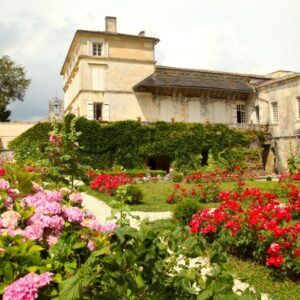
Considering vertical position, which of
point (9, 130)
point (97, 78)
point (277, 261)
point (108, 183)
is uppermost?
point (97, 78)

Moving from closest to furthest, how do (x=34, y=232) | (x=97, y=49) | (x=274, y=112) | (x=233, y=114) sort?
(x=34, y=232) → (x=97, y=49) → (x=274, y=112) → (x=233, y=114)

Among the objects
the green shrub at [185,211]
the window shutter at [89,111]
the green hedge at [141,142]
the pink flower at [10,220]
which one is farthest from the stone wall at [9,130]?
the pink flower at [10,220]

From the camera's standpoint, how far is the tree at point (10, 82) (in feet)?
141

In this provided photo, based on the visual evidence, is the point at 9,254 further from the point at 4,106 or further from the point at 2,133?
the point at 4,106

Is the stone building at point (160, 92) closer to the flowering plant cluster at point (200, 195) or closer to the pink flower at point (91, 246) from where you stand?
the flowering plant cluster at point (200, 195)

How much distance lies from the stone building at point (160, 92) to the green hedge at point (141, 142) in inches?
61.0

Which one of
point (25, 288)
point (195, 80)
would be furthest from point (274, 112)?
point (25, 288)

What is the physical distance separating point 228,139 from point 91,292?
81.6 ft

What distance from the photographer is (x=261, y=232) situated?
5.85 meters

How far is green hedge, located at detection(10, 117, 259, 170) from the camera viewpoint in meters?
23.8

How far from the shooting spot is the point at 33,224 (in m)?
2.72

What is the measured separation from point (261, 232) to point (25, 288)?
14.9ft

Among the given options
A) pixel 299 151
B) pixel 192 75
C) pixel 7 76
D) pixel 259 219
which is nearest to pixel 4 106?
pixel 7 76

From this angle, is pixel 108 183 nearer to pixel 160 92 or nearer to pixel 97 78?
pixel 97 78
